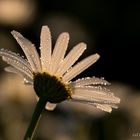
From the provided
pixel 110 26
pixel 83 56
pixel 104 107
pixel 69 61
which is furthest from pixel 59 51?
pixel 110 26

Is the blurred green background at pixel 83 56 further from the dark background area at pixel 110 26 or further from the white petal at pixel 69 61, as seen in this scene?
the white petal at pixel 69 61

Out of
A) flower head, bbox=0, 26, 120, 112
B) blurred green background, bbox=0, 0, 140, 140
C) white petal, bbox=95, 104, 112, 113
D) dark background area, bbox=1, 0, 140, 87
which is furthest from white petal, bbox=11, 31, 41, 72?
dark background area, bbox=1, 0, 140, 87

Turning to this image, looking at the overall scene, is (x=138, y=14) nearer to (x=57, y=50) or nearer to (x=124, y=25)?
(x=124, y=25)

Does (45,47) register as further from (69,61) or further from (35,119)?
(35,119)

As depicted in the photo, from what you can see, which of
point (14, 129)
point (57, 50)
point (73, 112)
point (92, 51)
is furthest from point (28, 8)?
point (57, 50)

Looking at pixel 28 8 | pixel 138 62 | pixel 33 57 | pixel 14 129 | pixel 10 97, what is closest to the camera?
pixel 33 57

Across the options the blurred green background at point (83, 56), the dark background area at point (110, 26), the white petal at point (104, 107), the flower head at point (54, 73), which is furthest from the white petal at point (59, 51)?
the dark background area at point (110, 26)

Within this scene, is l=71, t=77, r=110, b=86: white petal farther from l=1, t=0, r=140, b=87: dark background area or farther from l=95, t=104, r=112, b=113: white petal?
l=1, t=0, r=140, b=87: dark background area
